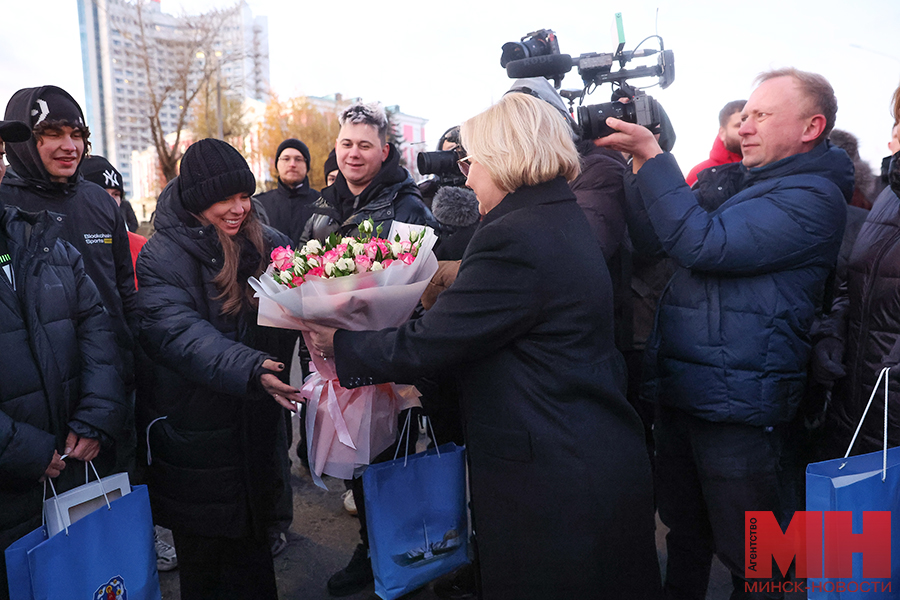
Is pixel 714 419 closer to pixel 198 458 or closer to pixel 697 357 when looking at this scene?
pixel 697 357

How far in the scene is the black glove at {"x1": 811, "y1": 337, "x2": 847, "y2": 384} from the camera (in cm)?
228

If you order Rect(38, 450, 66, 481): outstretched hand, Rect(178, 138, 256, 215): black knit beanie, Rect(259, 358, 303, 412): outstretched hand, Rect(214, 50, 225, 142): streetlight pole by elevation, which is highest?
Rect(214, 50, 225, 142): streetlight pole

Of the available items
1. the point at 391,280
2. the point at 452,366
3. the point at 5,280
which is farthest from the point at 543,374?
the point at 5,280

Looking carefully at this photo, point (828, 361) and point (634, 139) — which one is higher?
point (634, 139)

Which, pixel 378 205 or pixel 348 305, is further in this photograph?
pixel 378 205

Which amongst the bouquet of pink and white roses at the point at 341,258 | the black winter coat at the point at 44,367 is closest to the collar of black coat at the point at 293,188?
the black winter coat at the point at 44,367

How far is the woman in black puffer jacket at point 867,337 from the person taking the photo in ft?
6.80

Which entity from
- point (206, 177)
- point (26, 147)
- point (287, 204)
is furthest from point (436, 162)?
point (287, 204)

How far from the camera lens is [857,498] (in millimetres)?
1615

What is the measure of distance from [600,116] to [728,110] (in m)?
1.94

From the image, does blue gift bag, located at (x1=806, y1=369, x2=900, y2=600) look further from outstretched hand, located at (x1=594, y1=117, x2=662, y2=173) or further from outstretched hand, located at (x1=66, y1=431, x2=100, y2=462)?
outstretched hand, located at (x1=66, y1=431, x2=100, y2=462)

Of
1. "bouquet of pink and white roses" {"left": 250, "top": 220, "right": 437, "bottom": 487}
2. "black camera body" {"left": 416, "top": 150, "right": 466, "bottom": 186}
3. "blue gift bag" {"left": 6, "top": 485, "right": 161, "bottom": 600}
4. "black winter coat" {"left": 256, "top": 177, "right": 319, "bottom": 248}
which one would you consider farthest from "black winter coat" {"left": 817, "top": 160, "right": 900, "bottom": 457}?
"black winter coat" {"left": 256, "top": 177, "right": 319, "bottom": 248}

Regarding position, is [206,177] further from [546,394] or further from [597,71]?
[597,71]

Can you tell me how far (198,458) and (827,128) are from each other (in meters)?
2.74
